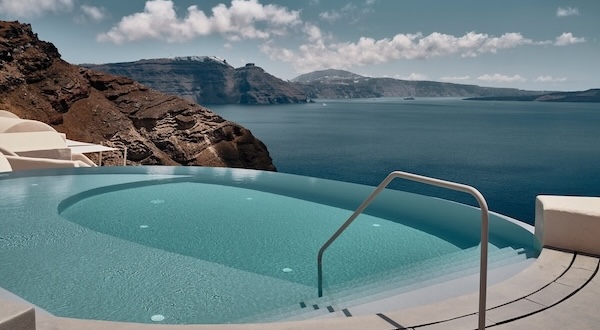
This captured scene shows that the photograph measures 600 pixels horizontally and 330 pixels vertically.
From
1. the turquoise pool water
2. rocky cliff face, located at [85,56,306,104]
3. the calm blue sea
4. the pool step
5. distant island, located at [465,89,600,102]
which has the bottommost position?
the calm blue sea

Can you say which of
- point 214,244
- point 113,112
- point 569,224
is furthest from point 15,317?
point 113,112

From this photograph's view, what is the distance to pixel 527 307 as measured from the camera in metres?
2.76

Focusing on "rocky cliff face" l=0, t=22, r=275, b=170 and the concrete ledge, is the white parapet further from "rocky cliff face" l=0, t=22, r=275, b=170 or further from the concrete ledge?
"rocky cliff face" l=0, t=22, r=275, b=170

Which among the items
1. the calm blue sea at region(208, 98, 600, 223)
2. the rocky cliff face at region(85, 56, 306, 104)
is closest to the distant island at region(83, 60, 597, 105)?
the rocky cliff face at region(85, 56, 306, 104)

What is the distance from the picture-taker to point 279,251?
556 cm

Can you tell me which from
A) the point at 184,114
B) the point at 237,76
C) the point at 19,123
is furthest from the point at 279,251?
the point at 237,76

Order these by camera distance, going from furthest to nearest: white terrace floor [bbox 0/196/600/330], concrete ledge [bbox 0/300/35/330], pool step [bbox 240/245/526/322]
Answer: pool step [bbox 240/245/526/322] → white terrace floor [bbox 0/196/600/330] → concrete ledge [bbox 0/300/35/330]

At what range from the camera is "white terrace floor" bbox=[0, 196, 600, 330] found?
2502 millimetres

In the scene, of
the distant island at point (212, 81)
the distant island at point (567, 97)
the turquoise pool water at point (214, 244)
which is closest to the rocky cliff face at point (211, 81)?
the distant island at point (212, 81)

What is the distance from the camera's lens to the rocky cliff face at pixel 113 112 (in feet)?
87.5

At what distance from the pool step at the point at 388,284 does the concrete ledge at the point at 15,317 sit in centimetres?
168

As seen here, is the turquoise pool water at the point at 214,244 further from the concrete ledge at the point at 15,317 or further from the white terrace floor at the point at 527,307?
the concrete ledge at the point at 15,317

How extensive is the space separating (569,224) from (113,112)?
28658 millimetres

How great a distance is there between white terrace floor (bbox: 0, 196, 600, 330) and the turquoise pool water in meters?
0.60
